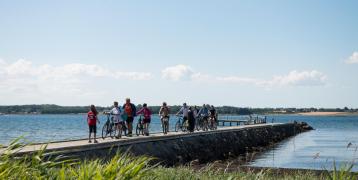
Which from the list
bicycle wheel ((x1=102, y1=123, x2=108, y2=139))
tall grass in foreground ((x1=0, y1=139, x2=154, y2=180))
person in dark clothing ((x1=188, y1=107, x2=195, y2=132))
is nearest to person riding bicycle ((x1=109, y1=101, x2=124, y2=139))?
bicycle wheel ((x1=102, y1=123, x2=108, y2=139))

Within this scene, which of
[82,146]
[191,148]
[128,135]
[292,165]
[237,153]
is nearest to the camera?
[82,146]

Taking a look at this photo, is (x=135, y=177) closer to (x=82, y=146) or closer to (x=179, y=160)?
(x=82, y=146)

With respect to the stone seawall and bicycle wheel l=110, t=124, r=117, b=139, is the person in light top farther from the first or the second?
the stone seawall

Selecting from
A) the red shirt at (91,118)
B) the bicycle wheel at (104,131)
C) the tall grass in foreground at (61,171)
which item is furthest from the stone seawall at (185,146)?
the tall grass in foreground at (61,171)

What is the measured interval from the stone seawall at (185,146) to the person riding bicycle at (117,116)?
1.05 m

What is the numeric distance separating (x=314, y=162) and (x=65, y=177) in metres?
24.5

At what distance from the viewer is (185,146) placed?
84.4 feet

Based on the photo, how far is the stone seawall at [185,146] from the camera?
60.4ft

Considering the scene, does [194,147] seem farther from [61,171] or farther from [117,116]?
[61,171]

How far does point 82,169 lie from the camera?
7141mm

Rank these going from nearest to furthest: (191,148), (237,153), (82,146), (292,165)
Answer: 1. (82,146)
2. (191,148)
3. (292,165)
4. (237,153)

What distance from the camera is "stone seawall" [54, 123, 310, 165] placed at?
18.4m

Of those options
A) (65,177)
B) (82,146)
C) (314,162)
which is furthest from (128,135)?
(65,177)

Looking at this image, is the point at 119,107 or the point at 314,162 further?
the point at 314,162
